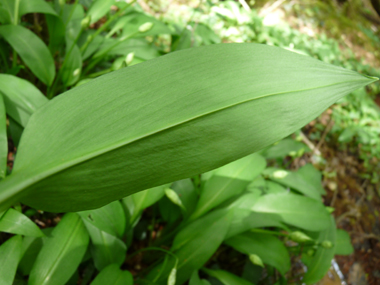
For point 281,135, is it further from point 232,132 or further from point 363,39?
point 363,39

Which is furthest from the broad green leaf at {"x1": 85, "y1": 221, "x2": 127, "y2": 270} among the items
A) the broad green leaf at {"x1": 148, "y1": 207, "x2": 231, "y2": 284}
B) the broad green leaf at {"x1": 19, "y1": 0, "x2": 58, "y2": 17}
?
the broad green leaf at {"x1": 19, "y1": 0, "x2": 58, "y2": 17}

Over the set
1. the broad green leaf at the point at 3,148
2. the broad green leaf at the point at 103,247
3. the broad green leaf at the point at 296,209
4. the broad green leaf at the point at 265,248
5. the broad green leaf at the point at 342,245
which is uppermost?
the broad green leaf at the point at 3,148

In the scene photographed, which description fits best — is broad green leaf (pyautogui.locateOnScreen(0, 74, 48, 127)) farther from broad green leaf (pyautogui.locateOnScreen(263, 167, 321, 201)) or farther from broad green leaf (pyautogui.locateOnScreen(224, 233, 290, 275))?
broad green leaf (pyautogui.locateOnScreen(263, 167, 321, 201))

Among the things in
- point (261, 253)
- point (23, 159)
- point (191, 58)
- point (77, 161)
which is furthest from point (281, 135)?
point (261, 253)

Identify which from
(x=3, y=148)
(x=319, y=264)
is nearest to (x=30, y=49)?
(x=3, y=148)

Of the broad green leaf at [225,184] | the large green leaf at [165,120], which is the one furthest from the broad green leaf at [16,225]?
the broad green leaf at [225,184]

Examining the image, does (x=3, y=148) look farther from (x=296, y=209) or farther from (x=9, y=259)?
(x=296, y=209)

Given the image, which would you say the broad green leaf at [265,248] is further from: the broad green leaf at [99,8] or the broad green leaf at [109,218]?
the broad green leaf at [99,8]
